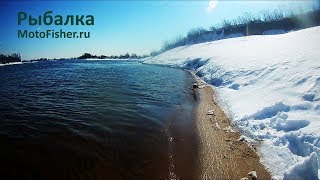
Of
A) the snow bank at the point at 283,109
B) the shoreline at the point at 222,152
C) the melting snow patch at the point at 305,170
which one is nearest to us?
the melting snow patch at the point at 305,170

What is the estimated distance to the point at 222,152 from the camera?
8258mm

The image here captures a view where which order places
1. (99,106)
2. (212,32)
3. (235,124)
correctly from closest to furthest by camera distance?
(235,124)
(99,106)
(212,32)

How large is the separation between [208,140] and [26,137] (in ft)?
21.2

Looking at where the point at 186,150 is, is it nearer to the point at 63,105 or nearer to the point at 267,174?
the point at 267,174

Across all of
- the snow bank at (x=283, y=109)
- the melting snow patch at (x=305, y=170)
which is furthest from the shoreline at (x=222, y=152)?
the melting snow patch at (x=305, y=170)

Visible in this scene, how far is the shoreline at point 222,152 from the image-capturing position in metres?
7.01

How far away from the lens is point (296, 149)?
7.58 m

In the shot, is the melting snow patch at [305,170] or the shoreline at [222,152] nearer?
the melting snow patch at [305,170]

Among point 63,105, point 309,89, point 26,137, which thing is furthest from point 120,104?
point 309,89

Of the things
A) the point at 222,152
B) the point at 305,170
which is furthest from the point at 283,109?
the point at 305,170

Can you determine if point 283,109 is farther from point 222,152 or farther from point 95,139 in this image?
point 95,139

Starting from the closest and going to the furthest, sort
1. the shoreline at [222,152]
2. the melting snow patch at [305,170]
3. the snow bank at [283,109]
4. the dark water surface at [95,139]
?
the melting snow patch at [305,170] → the dark water surface at [95,139] → the shoreline at [222,152] → the snow bank at [283,109]

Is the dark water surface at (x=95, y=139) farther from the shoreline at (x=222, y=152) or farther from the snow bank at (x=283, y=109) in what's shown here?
the snow bank at (x=283, y=109)

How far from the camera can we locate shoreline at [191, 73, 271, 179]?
23.0 feet
